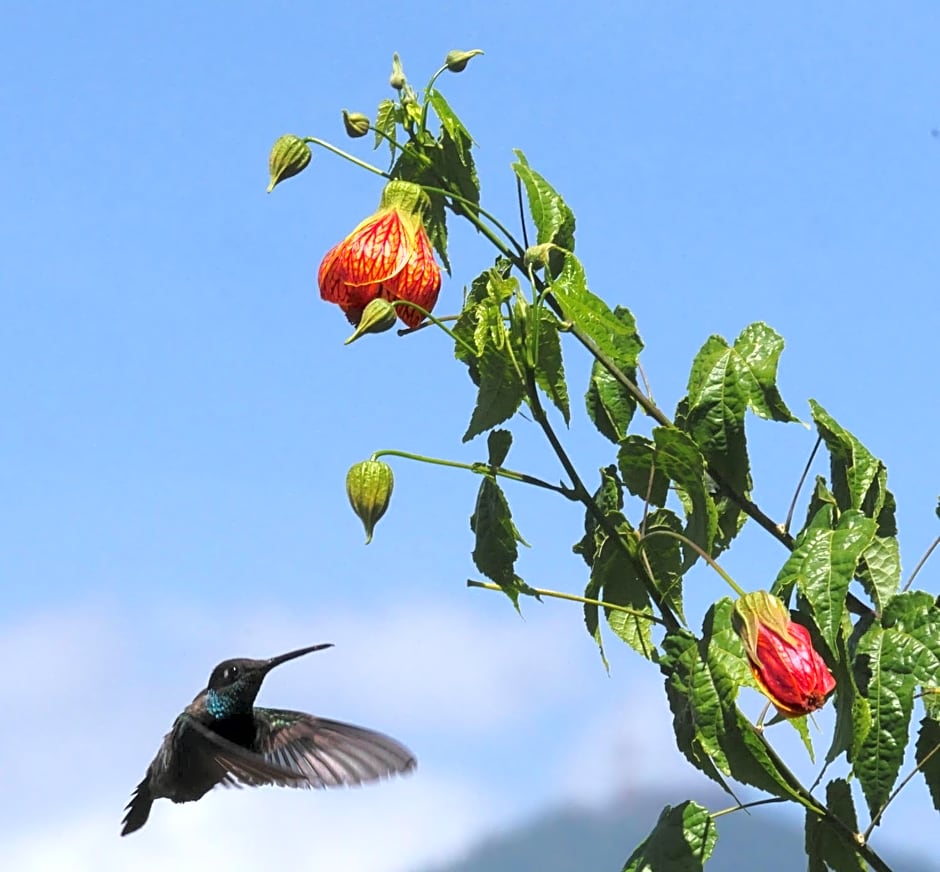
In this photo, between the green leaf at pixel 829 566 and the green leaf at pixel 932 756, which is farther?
the green leaf at pixel 932 756

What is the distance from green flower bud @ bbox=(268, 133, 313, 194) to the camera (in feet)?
7.97

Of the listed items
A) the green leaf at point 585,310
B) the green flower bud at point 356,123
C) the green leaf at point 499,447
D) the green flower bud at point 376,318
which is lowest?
the green leaf at point 499,447

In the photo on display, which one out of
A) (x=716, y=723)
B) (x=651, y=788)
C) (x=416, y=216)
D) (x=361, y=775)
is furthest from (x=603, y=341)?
(x=651, y=788)

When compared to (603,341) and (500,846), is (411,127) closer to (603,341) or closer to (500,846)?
(603,341)

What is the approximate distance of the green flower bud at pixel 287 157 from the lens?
2.43 meters

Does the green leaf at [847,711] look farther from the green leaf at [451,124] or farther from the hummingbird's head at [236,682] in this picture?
the hummingbird's head at [236,682]

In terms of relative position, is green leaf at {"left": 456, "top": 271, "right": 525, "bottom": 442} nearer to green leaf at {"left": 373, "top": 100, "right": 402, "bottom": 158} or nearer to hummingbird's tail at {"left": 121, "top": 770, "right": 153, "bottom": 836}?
green leaf at {"left": 373, "top": 100, "right": 402, "bottom": 158}

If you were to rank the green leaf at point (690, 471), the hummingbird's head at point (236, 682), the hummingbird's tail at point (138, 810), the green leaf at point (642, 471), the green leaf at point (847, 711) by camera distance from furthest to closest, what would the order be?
the hummingbird's tail at point (138, 810) → the hummingbird's head at point (236, 682) → the green leaf at point (642, 471) → the green leaf at point (690, 471) → the green leaf at point (847, 711)

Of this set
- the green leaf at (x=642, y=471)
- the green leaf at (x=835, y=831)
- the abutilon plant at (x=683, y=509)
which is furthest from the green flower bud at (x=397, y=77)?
the green leaf at (x=835, y=831)

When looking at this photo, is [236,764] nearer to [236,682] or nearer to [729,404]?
[236,682]

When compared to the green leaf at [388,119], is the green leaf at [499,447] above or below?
below

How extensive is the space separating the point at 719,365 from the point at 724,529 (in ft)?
1.11

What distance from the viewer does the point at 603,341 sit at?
7.18 ft

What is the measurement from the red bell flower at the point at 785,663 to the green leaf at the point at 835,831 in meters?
0.25
